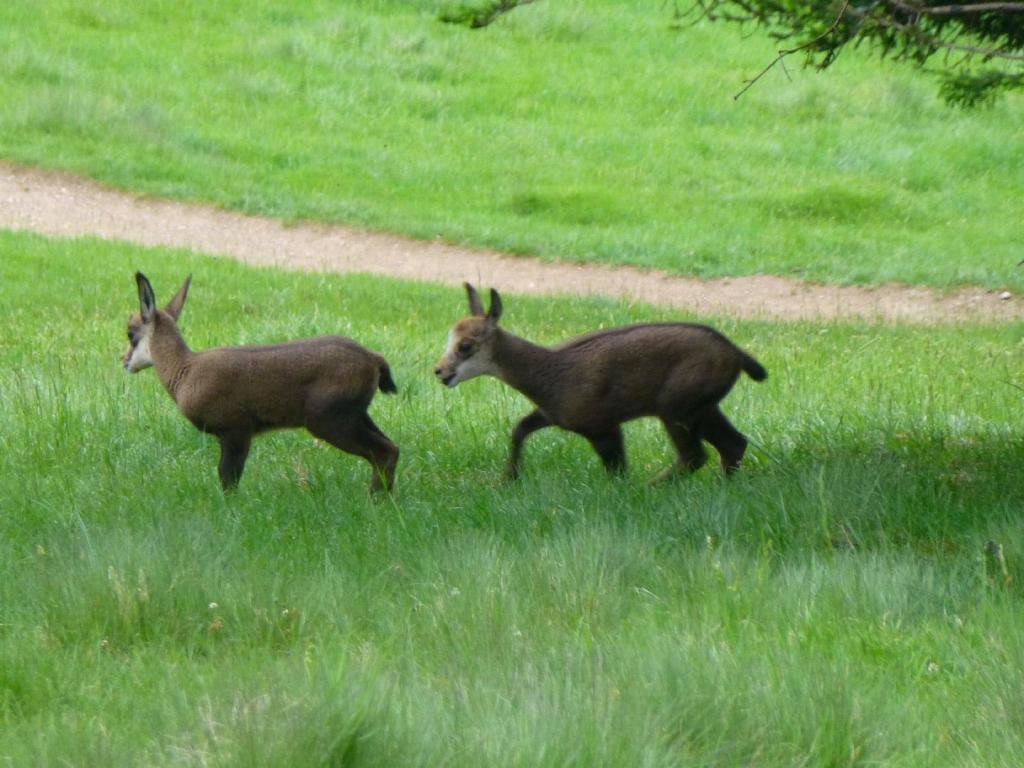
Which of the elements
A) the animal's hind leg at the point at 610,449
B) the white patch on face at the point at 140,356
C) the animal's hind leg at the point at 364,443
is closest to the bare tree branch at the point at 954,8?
the animal's hind leg at the point at 610,449

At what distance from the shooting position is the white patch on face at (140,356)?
7810mm

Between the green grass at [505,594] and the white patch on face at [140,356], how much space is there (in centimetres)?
44

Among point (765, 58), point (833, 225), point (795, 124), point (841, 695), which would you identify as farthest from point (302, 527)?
point (765, 58)

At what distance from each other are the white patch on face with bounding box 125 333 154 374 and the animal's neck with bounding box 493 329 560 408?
1.80m

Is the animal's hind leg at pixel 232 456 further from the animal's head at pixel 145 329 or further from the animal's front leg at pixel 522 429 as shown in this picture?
the animal's front leg at pixel 522 429

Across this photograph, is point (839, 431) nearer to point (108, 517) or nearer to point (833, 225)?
point (108, 517)

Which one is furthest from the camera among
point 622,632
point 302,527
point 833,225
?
point 833,225

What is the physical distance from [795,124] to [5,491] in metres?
18.4

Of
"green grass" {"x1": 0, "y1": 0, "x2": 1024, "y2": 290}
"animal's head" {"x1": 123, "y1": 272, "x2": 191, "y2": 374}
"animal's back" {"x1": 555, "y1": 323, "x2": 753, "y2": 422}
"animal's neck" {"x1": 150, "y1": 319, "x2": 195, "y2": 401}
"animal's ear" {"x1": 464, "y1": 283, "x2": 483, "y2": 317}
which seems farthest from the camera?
"green grass" {"x1": 0, "y1": 0, "x2": 1024, "y2": 290}

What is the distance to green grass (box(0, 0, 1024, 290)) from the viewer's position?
18688 mm

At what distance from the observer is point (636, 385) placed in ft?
24.3

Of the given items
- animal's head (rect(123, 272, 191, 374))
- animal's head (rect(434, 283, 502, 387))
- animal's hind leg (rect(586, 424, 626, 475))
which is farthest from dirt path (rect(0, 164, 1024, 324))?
animal's head (rect(123, 272, 191, 374))

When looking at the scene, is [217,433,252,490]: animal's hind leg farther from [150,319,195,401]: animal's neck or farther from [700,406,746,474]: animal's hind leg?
[700,406,746,474]: animal's hind leg

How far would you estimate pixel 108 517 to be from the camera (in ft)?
21.0
